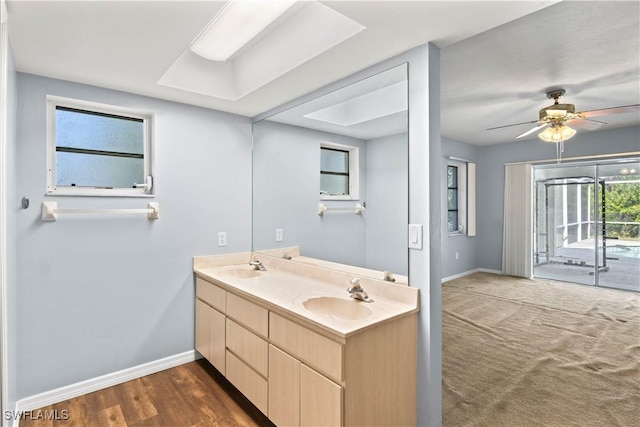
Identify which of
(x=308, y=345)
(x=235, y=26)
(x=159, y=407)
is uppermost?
(x=235, y=26)

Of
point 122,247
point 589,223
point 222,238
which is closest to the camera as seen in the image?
point 122,247

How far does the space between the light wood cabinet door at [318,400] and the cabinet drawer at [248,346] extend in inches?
14.4

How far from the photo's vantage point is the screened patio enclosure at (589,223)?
4902 mm

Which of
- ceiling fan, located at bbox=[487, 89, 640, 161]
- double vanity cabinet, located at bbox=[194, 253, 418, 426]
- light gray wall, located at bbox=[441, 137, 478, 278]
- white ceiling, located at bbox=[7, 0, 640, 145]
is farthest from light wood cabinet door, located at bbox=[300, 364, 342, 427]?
light gray wall, located at bbox=[441, 137, 478, 278]

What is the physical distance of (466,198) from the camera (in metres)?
5.91

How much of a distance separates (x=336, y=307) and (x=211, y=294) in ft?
3.72

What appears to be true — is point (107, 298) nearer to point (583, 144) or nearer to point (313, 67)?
point (313, 67)

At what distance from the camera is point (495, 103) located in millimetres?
3482

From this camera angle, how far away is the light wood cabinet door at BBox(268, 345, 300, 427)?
5.52 feet

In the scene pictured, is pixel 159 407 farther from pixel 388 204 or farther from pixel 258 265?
pixel 388 204

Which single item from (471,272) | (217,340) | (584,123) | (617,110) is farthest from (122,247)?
(471,272)

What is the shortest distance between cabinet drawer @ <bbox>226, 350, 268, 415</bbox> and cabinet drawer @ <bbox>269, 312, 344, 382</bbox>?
353 mm

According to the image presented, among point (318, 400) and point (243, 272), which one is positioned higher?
point (243, 272)

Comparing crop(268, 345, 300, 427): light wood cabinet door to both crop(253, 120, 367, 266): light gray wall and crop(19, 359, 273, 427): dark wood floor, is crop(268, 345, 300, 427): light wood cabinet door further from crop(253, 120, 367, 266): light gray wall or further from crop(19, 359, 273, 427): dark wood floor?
crop(253, 120, 367, 266): light gray wall
